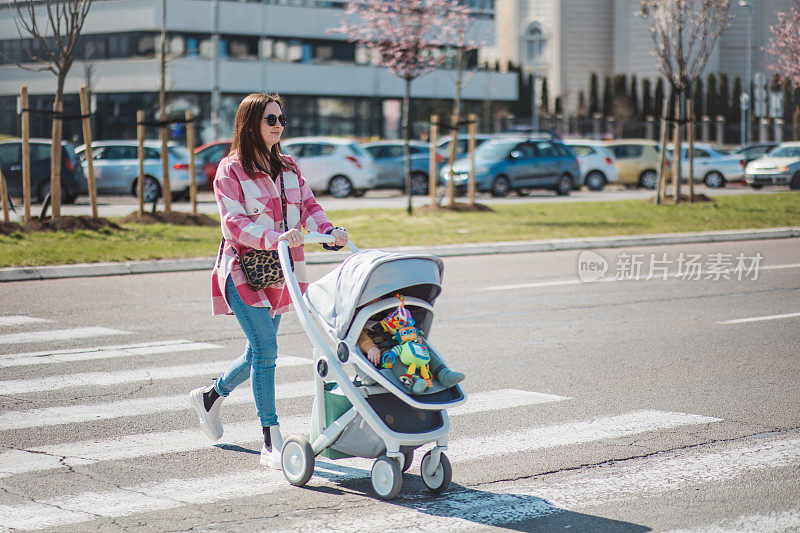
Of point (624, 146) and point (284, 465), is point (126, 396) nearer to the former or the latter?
point (284, 465)

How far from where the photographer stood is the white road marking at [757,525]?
15.0ft

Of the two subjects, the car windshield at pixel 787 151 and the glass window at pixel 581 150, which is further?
the car windshield at pixel 787 151

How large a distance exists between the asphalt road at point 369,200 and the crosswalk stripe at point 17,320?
1064 cm

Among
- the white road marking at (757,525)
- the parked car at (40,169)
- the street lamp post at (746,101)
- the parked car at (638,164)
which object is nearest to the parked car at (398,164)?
the parked car at (638,164)

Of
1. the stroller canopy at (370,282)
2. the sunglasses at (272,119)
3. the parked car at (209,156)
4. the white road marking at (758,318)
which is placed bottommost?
the white road marking at (758,318)

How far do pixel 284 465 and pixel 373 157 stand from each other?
27.7 m

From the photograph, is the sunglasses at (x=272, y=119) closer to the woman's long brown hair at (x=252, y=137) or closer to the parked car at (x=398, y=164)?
the woman's long brown hair at (x=252, y=137)

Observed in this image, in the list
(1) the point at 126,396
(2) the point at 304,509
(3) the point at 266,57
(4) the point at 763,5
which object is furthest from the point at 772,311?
(4) the point at 763,5

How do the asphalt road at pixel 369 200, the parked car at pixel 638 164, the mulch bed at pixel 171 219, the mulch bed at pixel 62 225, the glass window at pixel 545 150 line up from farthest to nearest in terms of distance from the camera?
the parked car at pixel 638 164 → the glass window at pixel 545 150 → the asphalt road at pixel 369 200 → the mulch bed at pixel 171 219 → the mulch bed at pixel 62 225

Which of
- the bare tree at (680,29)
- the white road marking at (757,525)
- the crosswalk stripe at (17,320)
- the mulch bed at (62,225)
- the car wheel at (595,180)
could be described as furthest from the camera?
the car wheel at (595,180)

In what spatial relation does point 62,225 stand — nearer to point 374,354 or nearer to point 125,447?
point 125,447

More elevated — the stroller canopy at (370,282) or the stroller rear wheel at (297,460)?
A: the stroller canopy at (370,282)

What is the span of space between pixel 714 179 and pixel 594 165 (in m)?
5.32

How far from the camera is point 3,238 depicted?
16.5 m
